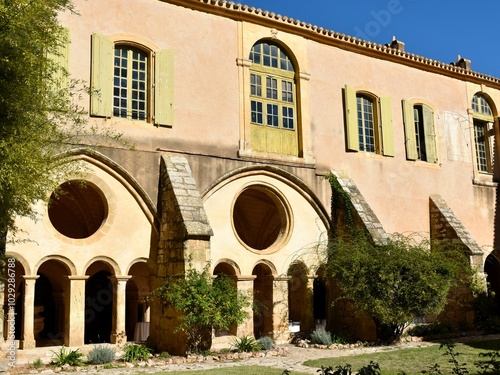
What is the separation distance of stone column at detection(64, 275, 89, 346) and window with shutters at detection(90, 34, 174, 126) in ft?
11.5

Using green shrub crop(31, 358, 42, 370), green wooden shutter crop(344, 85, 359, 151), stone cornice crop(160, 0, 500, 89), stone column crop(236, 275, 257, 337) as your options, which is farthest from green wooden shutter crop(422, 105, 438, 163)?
green shrub crop(31, 358, 42, 370)

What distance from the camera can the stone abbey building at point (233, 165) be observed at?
450 inches

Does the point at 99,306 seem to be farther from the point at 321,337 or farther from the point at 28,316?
the point at 321,337

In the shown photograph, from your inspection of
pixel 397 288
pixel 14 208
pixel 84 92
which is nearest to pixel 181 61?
pixel 84 92

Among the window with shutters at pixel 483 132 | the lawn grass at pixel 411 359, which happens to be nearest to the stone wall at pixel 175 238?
the lawn grass at pixel 411 359

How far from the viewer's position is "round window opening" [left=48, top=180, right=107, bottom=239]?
13.8m

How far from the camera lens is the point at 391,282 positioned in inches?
484

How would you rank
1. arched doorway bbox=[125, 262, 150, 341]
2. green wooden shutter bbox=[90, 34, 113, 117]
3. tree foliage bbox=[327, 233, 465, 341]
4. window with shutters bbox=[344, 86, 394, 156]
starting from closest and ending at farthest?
green wooden shutter bbox=[90, 34, 113, 117] → tree foliage bbox=[327, 233, 465, 341] → arched doorway bbox=[125, 262, 150, 341] → window with shutters bbox=[344, 86, 394, 156]

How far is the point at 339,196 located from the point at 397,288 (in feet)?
9.41

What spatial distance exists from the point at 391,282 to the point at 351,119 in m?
4.85

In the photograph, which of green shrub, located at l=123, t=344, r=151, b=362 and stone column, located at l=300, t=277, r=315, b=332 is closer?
A: green shrub, located at l=123, t=344, r=151, b=362

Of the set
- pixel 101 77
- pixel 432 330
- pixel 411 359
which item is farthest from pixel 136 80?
pixel 432 330

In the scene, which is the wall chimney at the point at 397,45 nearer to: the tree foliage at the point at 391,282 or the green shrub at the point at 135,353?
the tree foliage at the point at 391,282

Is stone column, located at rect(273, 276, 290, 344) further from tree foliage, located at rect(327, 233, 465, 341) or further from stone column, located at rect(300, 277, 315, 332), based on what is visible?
tree foliage, located at rect(327, 233, 465, 341)
